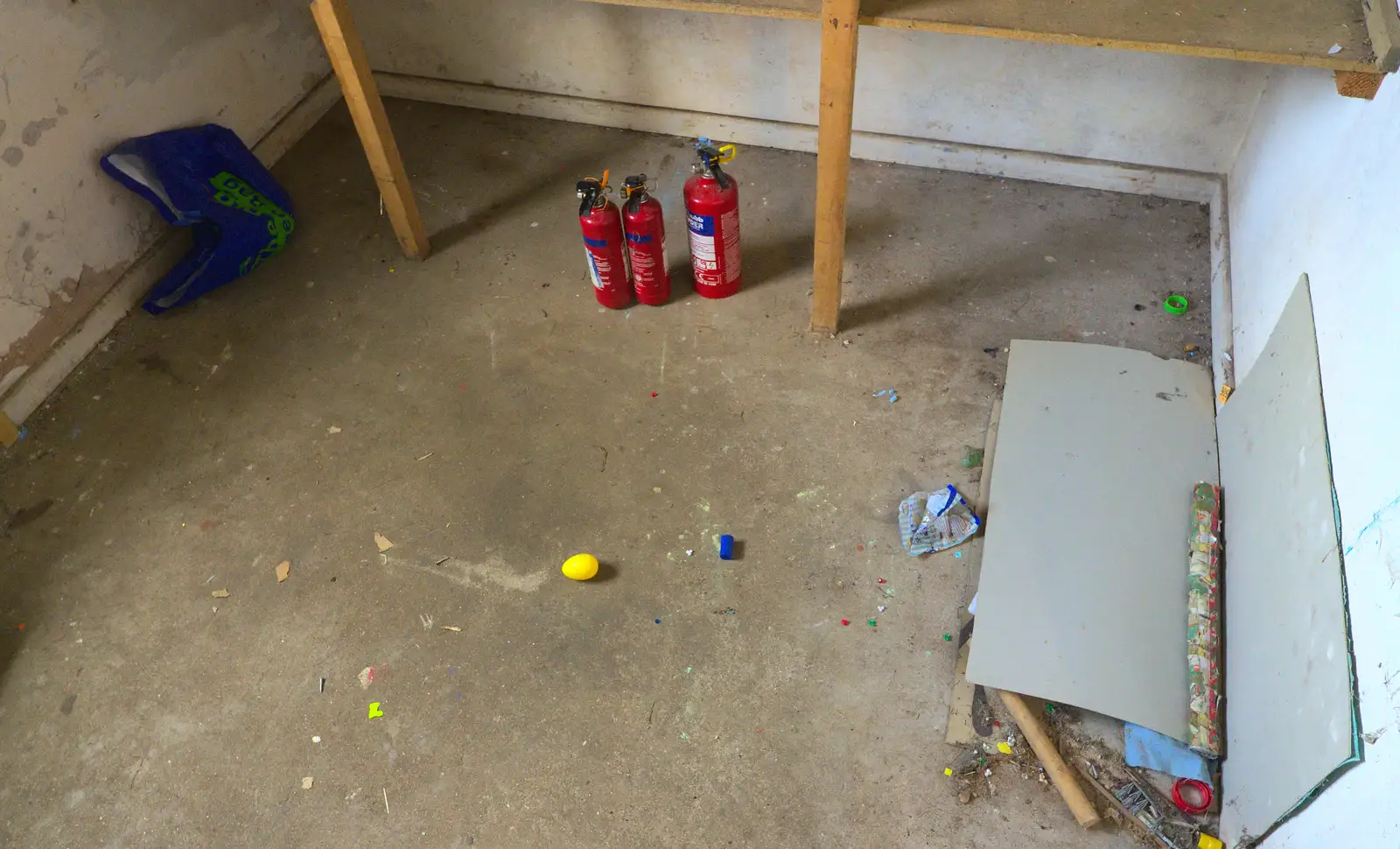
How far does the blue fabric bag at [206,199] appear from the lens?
105 inches

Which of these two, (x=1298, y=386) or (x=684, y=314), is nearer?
(x=1298, y=386)

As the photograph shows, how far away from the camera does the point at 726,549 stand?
2105 mm

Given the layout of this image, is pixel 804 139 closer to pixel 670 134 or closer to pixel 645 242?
pixel 670 134

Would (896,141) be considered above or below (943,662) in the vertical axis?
above

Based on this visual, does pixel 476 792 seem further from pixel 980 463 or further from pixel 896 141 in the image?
pixel 896 141

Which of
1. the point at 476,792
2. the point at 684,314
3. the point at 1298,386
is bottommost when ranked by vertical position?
the point at 476,792

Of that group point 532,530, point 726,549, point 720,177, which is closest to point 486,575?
point 532,530

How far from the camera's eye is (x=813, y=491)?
221cm

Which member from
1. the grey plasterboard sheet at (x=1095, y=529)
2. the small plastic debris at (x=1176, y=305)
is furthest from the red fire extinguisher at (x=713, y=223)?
the small plastic debris at (x=1176, y=305)

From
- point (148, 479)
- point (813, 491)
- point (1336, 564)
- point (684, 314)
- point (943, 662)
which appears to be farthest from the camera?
point (684, 314)

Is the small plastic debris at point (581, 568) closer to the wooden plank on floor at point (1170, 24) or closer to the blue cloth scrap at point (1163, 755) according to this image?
the blue cloth scrap at point (1163, 755)

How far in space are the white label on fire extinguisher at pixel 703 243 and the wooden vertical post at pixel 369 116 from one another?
0.93 meters

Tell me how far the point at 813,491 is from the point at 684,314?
0.74 m

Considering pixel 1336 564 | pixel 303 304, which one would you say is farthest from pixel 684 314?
pixel 1336 564
